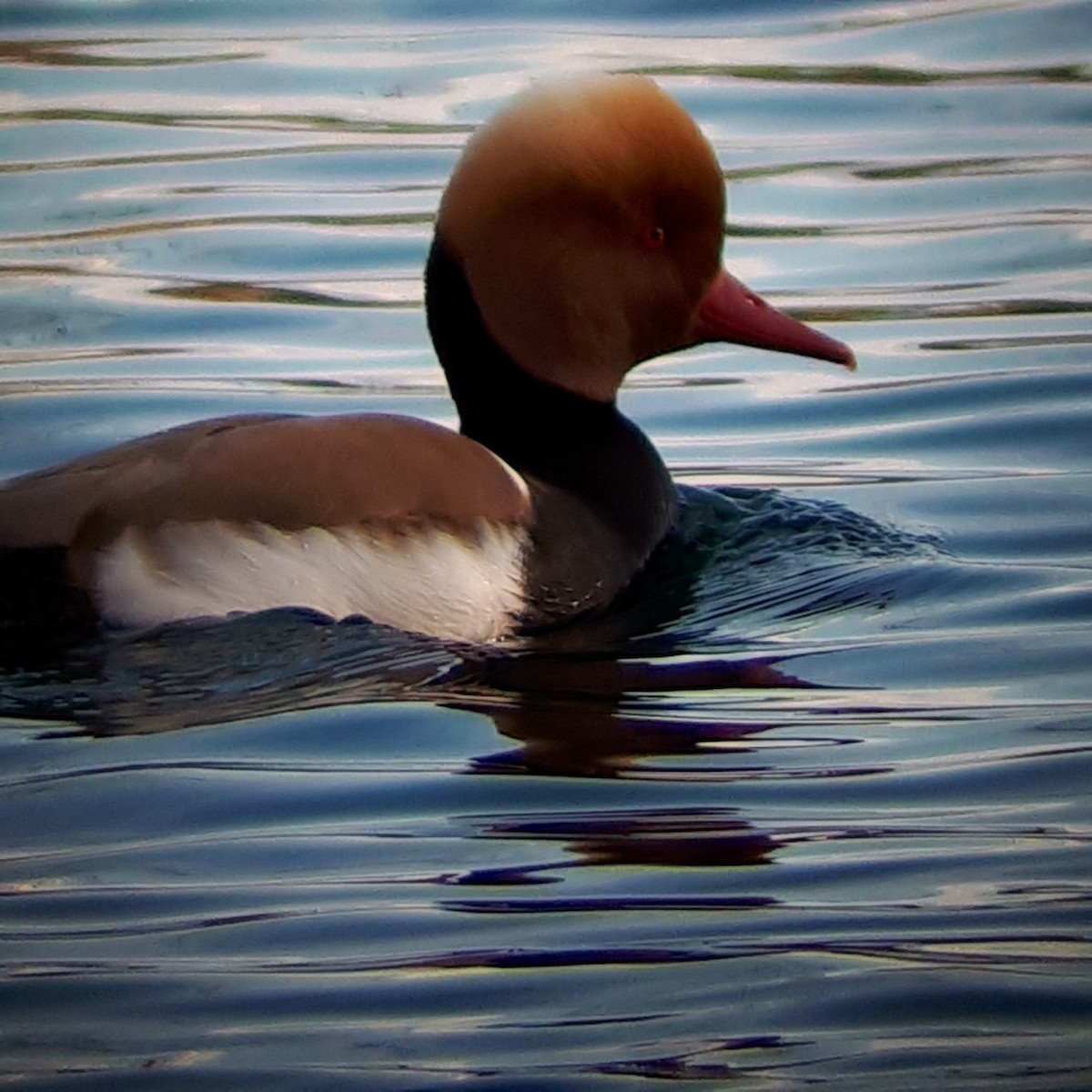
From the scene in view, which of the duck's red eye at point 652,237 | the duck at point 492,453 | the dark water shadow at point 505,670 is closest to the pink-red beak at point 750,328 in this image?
the duck at point 492,453

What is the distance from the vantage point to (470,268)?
5.46 metres

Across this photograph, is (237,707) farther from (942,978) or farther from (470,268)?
(942,978)

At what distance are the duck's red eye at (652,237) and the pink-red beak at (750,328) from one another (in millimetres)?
237

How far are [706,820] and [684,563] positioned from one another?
1734 mm

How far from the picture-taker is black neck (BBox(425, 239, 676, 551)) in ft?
18.0

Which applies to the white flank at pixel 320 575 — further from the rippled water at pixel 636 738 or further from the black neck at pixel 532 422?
the black neck at pixel 532 422

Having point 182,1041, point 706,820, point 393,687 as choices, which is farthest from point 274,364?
point 182,1041

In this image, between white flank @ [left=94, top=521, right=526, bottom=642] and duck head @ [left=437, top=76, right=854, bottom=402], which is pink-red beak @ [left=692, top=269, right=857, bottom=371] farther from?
white flank @ [left=94, top=521, right=526, bottom=642]

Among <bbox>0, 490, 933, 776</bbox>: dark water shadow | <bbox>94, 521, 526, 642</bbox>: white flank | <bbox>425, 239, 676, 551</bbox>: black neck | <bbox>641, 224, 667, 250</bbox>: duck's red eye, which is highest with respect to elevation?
<bbox>641, 224, 667, 250</bbox>: duck's red eye

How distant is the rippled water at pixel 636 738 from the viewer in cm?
313

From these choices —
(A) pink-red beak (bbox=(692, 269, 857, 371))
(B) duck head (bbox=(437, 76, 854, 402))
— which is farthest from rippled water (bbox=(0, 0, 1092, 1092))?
(B) duck head (bbox=(437, 76, 854, 402))

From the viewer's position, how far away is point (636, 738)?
14.0ft

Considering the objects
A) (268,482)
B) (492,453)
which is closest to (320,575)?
(268,482)

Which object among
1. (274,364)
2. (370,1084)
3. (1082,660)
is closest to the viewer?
(370,1084)
